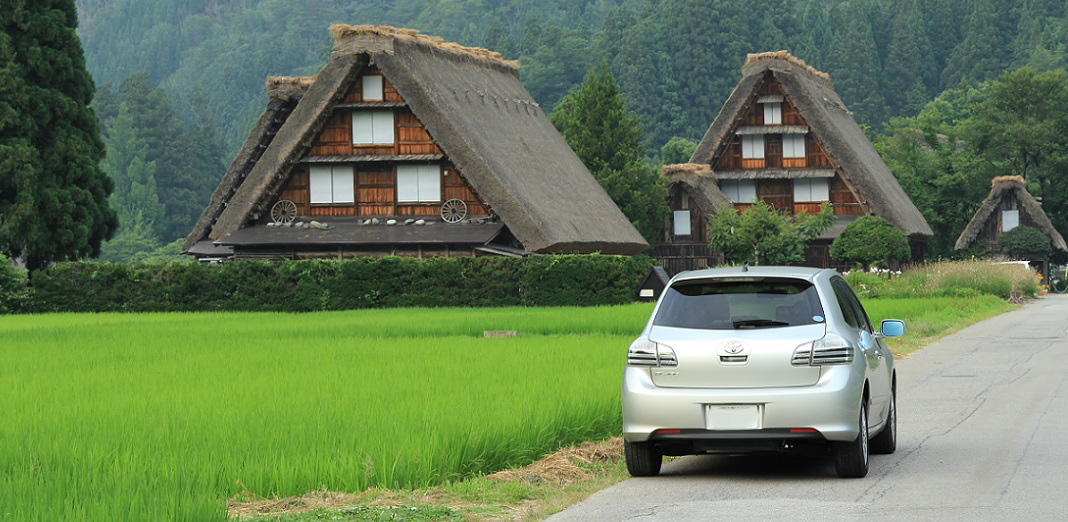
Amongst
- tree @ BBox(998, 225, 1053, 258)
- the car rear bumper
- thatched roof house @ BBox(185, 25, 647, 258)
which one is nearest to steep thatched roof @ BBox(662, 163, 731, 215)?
thatched roof house @ BBox(185, 25, 647, 258)

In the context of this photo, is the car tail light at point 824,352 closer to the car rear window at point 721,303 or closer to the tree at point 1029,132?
the car rear window at point 721,303

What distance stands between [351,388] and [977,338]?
18.4m

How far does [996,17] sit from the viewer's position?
133 meters

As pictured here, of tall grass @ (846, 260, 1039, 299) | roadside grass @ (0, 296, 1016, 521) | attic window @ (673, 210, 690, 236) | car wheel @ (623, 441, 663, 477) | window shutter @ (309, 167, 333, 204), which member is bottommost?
car wheel @ (623, 441, 663, 477)

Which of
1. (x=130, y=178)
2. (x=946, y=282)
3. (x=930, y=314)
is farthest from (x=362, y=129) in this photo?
(x=130, y=178)

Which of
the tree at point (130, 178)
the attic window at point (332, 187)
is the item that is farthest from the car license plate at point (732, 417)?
the tree at point (130, 178)

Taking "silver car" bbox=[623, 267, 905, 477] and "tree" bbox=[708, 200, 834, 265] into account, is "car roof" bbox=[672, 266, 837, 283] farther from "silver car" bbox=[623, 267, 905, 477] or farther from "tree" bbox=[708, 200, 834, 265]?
"tree" bbox=[708, 200, 834, 265]

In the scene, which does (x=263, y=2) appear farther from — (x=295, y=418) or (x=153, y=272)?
(x=295, y=418)

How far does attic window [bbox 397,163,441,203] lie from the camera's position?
150 ft

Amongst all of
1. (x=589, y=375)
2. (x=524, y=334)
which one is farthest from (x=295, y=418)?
(x=524, y=334)

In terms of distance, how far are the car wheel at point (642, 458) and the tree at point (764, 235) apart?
4129cm

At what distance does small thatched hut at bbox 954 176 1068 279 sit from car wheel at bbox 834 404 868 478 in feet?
222

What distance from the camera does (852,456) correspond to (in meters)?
10.6

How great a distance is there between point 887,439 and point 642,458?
96.8 inches
